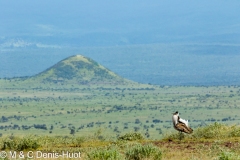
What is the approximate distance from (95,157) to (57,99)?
127 meters

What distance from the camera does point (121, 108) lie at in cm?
12594

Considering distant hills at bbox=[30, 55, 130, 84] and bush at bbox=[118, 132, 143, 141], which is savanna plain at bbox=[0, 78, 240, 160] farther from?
bush at bbox=[118, 132, 143, 141]

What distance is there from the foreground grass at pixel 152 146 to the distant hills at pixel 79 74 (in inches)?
5763

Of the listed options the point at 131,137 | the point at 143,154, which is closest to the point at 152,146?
the point at 143,154

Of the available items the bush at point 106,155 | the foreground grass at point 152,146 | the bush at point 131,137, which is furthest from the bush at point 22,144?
the bush at point 106,155

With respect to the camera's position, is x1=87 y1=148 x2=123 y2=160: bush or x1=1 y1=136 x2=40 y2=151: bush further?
x1=1 y1=136 x2=40 y2=151: bush

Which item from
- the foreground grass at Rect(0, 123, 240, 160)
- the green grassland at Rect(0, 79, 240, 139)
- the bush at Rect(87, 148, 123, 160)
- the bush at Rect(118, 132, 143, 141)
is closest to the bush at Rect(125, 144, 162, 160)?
the foreground grass at Rect(0, 123, 240, 160)

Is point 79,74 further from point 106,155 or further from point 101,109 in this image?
point 106,155

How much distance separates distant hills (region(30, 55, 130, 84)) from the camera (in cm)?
17588

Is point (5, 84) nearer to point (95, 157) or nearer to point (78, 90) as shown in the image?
point (78, 90)

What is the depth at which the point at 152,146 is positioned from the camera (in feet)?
62.0

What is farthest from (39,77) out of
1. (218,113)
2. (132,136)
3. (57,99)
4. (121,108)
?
(132,136)

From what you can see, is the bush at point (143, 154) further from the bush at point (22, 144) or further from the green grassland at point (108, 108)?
the green grassland at point (108, 108)

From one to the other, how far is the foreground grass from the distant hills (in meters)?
146
